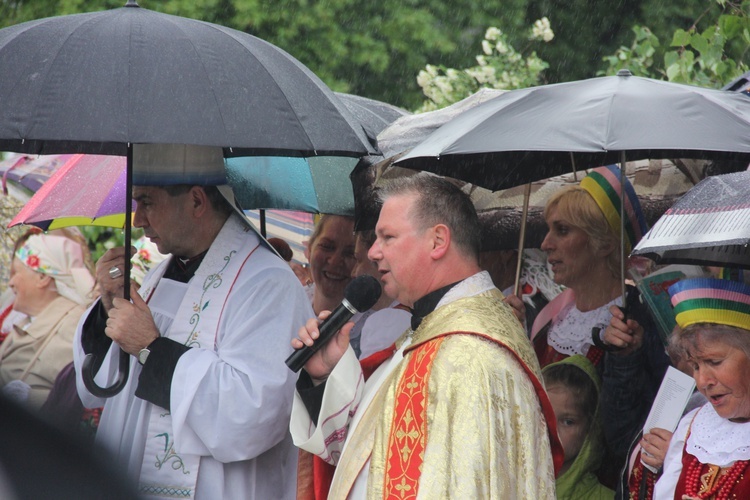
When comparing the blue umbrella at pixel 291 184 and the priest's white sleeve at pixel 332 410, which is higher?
the priest's white sleeve at pixel 332 410

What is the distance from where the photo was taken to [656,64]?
40.8ft

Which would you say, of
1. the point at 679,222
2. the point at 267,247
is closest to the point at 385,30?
the point at 267,247

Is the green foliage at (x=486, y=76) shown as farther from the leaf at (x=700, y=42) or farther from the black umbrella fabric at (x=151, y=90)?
the black umbrella fabric at (x=151, y=90)

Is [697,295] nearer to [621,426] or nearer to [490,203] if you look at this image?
[621,426]

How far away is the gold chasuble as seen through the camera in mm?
3375

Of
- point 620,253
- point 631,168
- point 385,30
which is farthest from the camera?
point 385,30

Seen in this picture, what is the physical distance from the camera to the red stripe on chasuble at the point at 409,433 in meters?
3.47

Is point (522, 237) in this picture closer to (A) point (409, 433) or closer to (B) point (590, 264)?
(B) point (590, 264)

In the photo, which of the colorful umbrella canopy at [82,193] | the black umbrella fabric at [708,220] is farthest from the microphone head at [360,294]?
the colorful umbrella canopy at [82,193]

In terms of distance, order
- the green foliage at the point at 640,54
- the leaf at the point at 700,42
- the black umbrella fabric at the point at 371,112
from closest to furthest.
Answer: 1. the black umbrella fabric at the point at 371,112
2. the leaf at the point at 700,42
3. the green foliage at the point at 640,54

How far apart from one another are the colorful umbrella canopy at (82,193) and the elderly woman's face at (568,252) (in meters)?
2.09

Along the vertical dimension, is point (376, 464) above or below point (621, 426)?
above

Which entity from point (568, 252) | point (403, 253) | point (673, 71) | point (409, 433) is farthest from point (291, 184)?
point (673, 71)

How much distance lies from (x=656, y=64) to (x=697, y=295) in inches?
354
